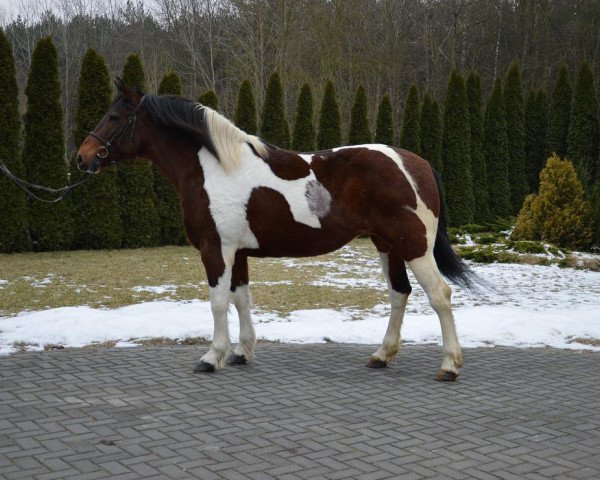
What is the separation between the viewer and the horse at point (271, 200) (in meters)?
5.41

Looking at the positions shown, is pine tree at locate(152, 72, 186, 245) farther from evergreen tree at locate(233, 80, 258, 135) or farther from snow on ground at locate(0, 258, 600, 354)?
snow on ground at locate(0, 258, 600, 354)

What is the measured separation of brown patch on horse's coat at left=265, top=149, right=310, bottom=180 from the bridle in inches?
49.1

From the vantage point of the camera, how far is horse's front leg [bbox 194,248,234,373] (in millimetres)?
5512

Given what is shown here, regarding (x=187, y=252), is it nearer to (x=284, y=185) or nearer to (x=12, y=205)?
(x=12, y=205)

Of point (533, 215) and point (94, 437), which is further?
point (533, 215)

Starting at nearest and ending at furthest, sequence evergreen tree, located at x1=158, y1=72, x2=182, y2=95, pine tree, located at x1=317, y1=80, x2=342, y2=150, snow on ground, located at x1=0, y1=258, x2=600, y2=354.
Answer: snow on ground, located at x1=0, y1=258, x2=600, y2=354 → evergreen tree, located at x1=158, y1=72, x2=182, y2=95 → pine tree, located at x1=317, y1=80, x2=342, y2=150

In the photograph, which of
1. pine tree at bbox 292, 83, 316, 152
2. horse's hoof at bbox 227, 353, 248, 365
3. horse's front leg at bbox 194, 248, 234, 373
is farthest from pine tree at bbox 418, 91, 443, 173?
horse's front leg at bbox 194, 248, 234, 373

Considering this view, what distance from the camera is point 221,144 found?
5609mm

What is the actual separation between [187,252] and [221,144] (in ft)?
31.0

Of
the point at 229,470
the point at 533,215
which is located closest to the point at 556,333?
the point at 229,470

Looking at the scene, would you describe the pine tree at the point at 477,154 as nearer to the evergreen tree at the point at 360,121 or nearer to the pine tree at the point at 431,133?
the pine tree at the point at 431,133

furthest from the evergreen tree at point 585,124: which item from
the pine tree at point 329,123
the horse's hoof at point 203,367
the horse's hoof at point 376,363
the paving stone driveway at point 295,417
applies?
the horse's hoof at point 203,367

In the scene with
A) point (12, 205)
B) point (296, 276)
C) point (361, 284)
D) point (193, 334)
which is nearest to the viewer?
point (193, 334)

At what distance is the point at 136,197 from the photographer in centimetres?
1530
